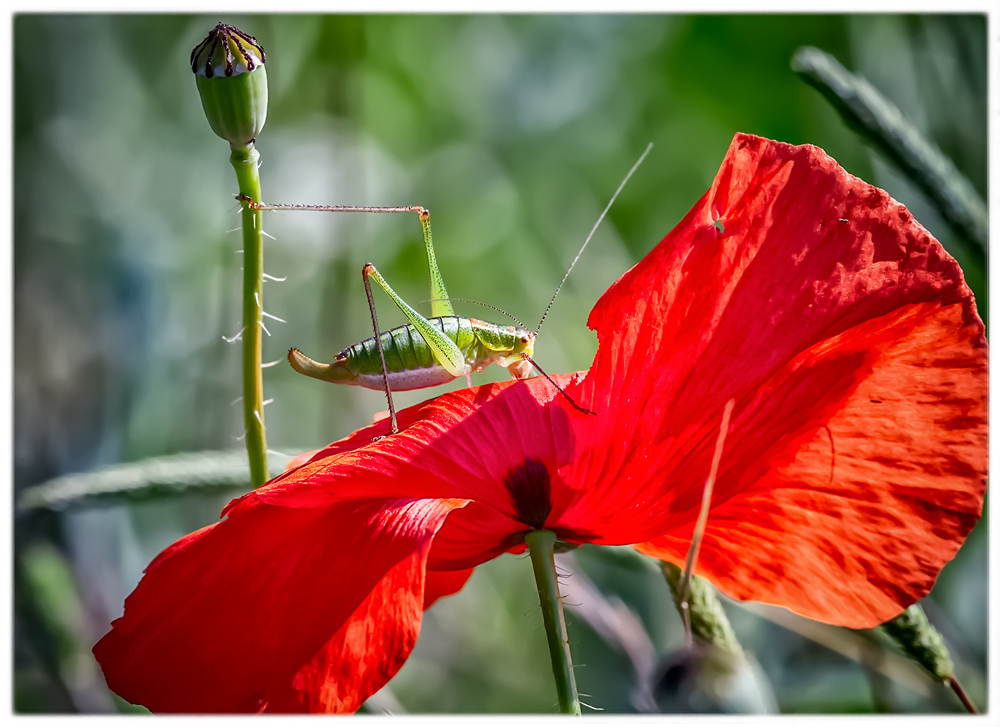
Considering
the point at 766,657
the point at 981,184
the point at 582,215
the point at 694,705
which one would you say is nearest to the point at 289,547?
the point at 694,705

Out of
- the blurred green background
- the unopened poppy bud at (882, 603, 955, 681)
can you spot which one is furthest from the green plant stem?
the blurred green background

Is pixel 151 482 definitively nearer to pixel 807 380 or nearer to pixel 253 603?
pixel 253 603

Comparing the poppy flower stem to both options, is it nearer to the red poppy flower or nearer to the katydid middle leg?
the red poppy flower

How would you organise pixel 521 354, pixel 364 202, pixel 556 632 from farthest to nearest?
pixel 364 202
pixel 521 354
pixel 556 632

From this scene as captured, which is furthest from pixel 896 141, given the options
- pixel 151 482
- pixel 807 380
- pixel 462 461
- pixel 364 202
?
pixel 364 202

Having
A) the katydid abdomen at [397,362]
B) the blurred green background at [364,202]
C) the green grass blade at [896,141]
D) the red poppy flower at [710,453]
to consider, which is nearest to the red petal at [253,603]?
the red poppy flower at [710,453]

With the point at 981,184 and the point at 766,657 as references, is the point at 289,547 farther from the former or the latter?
the point at 981,184
